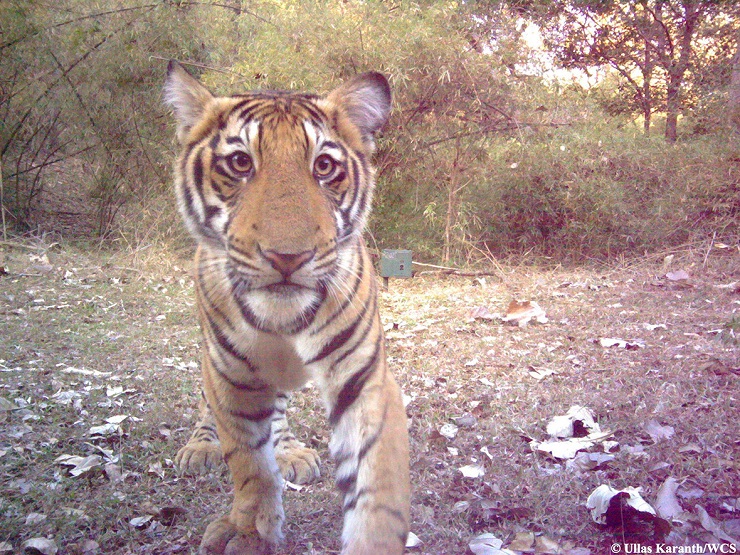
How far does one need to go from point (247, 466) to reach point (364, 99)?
1.15 meters

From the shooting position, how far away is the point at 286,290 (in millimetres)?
1572

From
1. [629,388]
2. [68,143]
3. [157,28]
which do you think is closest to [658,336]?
[629,388]

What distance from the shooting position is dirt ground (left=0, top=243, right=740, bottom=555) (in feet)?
5.66

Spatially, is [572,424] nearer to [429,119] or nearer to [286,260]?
[286,260]

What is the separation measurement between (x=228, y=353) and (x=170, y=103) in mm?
759

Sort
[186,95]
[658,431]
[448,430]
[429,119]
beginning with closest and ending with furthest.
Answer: [186,95]
[658,431]
[448,430]
[429,119]

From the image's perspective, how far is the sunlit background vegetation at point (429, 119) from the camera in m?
4.25

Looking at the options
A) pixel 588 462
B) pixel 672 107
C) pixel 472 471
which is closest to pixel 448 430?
pixel 472 471

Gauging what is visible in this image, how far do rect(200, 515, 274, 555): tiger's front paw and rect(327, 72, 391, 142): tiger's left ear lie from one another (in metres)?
1.22

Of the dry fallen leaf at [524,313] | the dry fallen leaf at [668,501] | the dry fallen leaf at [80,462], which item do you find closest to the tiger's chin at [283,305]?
the dry fallen leaf at [80,462]

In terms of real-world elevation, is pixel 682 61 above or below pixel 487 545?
above

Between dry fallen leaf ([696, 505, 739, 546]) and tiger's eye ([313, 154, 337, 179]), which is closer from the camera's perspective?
dry fallen leaf ([696, 505, 739, 546])

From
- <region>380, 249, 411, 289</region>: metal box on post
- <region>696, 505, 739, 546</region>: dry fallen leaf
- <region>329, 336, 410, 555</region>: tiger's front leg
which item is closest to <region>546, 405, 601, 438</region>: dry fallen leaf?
<region>696, 505, 739, 546</region>: dry fallen leaf

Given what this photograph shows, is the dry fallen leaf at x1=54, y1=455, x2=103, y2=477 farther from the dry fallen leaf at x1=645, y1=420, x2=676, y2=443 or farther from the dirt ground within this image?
the dry fallen leaf at x1=645, y1=420, x2=676, y2=443
